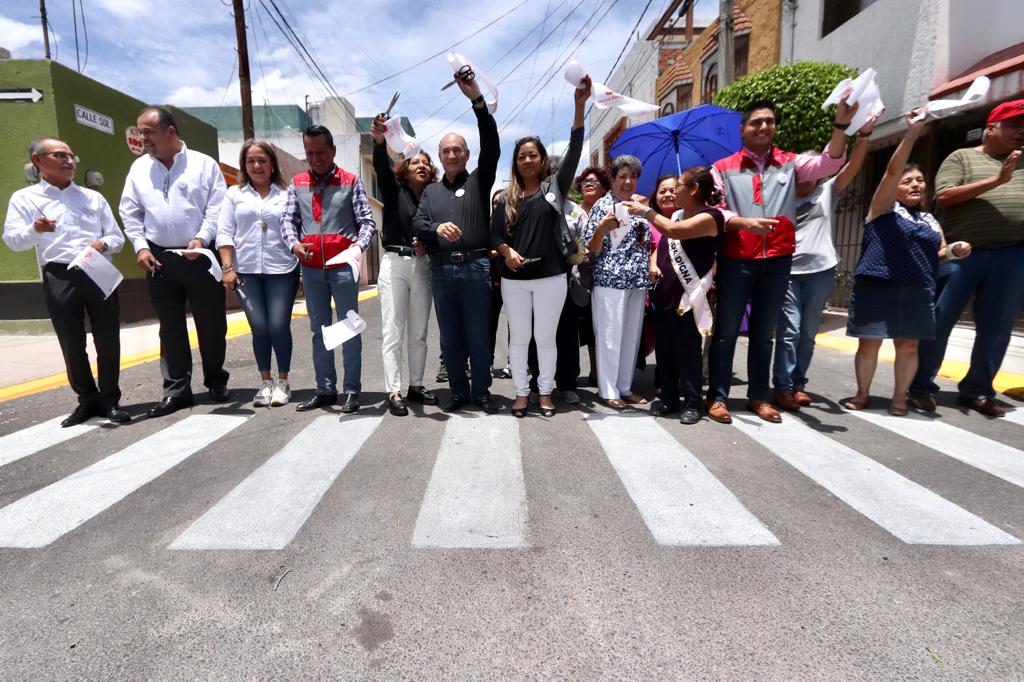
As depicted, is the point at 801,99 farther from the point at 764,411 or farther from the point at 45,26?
the point at 45,26

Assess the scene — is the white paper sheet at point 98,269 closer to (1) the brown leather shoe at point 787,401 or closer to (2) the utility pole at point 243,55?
(1) the brown leather shoe at point 787,401

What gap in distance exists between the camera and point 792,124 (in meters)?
7.78

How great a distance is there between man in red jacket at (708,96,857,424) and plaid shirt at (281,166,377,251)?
2595 mm

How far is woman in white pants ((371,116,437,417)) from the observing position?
159 inches

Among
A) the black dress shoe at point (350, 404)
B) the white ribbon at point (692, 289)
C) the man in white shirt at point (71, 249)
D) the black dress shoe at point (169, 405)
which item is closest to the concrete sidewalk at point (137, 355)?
the man in white shirt at point (71, 249)

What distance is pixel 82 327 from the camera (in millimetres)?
3949

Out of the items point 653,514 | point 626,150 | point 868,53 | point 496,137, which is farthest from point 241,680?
point 868,53

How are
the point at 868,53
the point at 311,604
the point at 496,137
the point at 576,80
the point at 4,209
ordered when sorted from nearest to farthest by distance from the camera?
the point at 311,604, the point at 576,80, the point at 496,137, the point at 4,209, the point at 868,53

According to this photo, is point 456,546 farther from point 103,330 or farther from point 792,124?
point 792,124

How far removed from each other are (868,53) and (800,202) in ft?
24.6

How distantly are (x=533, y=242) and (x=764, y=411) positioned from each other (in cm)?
205

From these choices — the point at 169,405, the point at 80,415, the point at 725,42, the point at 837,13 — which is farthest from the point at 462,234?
the point at 837,13

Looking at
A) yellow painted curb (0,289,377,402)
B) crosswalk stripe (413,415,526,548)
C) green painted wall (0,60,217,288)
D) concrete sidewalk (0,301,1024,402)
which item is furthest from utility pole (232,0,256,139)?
crosswalk stripe (413,415,526,548)

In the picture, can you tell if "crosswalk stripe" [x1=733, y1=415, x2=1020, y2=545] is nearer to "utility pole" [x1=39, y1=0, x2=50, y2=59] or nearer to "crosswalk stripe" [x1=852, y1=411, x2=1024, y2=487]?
"crosswalk stripe" [x1=852, y1=411, x2=1024, y2=487]
